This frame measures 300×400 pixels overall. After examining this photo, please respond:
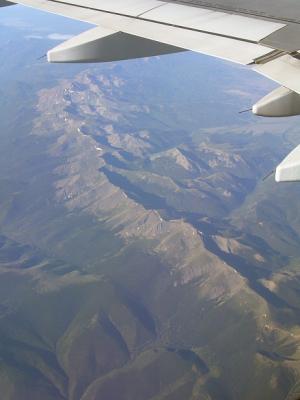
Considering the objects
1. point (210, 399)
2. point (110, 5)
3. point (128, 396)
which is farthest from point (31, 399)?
point (110, 5)

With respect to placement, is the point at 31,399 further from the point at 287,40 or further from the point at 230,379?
the point at 287,40

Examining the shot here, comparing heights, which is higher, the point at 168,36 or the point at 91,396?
the point at 168,36

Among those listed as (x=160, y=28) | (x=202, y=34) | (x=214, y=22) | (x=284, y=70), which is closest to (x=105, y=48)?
(x=160, y=28)

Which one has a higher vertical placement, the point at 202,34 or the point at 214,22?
the point at 214,22

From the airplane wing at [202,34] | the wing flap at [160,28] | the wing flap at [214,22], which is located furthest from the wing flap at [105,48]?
the wing flap at [214,22]

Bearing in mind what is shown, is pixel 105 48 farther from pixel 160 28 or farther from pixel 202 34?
pixel 202 34

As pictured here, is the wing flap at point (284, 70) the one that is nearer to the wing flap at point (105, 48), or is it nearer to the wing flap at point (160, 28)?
the wing flap at point (160, 28)

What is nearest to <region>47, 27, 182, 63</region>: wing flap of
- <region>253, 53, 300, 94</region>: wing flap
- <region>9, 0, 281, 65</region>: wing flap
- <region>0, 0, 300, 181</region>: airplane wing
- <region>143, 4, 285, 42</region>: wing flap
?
<region>0, 0, 300, 181</region>: airplane wing

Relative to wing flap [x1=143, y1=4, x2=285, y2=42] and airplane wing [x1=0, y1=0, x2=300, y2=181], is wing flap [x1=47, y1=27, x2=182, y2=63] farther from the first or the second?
wing flap [x1=143, y1=4, x2=285, y2=42]
